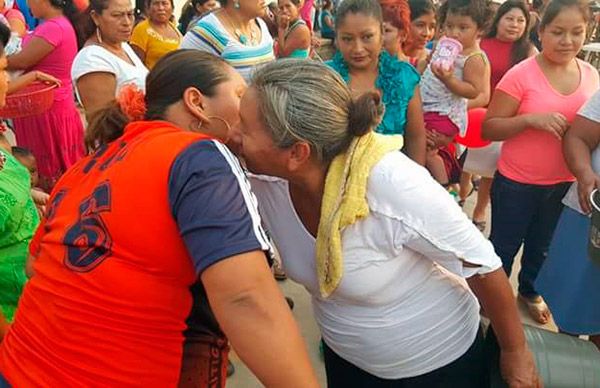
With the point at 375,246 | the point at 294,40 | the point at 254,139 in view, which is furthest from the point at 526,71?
the point at 294,40

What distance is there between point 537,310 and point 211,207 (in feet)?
8.48

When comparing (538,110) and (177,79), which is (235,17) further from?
(177,79)

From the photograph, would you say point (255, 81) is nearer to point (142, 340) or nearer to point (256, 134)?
point (256, 134)

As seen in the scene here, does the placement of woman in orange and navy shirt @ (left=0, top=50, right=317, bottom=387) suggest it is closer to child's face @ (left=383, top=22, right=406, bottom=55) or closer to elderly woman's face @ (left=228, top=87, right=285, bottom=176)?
elderly woman's face @ (left=228, top=87, right=285, bottom=176)

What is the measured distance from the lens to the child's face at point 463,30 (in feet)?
10.1

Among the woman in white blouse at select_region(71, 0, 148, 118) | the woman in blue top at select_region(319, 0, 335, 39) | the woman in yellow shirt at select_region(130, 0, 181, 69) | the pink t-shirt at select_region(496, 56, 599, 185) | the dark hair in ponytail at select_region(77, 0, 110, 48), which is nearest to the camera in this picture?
the pink t-shirt at select_region(496, 56, 599, 185)

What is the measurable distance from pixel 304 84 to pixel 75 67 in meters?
1.77

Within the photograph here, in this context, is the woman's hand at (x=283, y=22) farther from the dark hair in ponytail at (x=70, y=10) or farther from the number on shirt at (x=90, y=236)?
the number on shirt at (x=90, y=236)

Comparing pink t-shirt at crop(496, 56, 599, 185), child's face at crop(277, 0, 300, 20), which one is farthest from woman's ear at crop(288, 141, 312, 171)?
A: child's face at crop(277, 0, 300, 20)

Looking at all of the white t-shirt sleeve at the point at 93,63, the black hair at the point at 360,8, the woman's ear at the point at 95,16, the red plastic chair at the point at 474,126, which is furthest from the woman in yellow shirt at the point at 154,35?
the red plastic chair at the point at 474,126

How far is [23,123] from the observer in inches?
132

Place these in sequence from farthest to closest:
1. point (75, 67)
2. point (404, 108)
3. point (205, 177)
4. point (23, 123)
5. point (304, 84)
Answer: point (23, 123) → point (75, 67) → point (404, 108) → point (304, 84) → point (205, 177)

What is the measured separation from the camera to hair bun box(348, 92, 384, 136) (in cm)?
124

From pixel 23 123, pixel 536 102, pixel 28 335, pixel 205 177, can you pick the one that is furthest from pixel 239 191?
pixel 23 123
